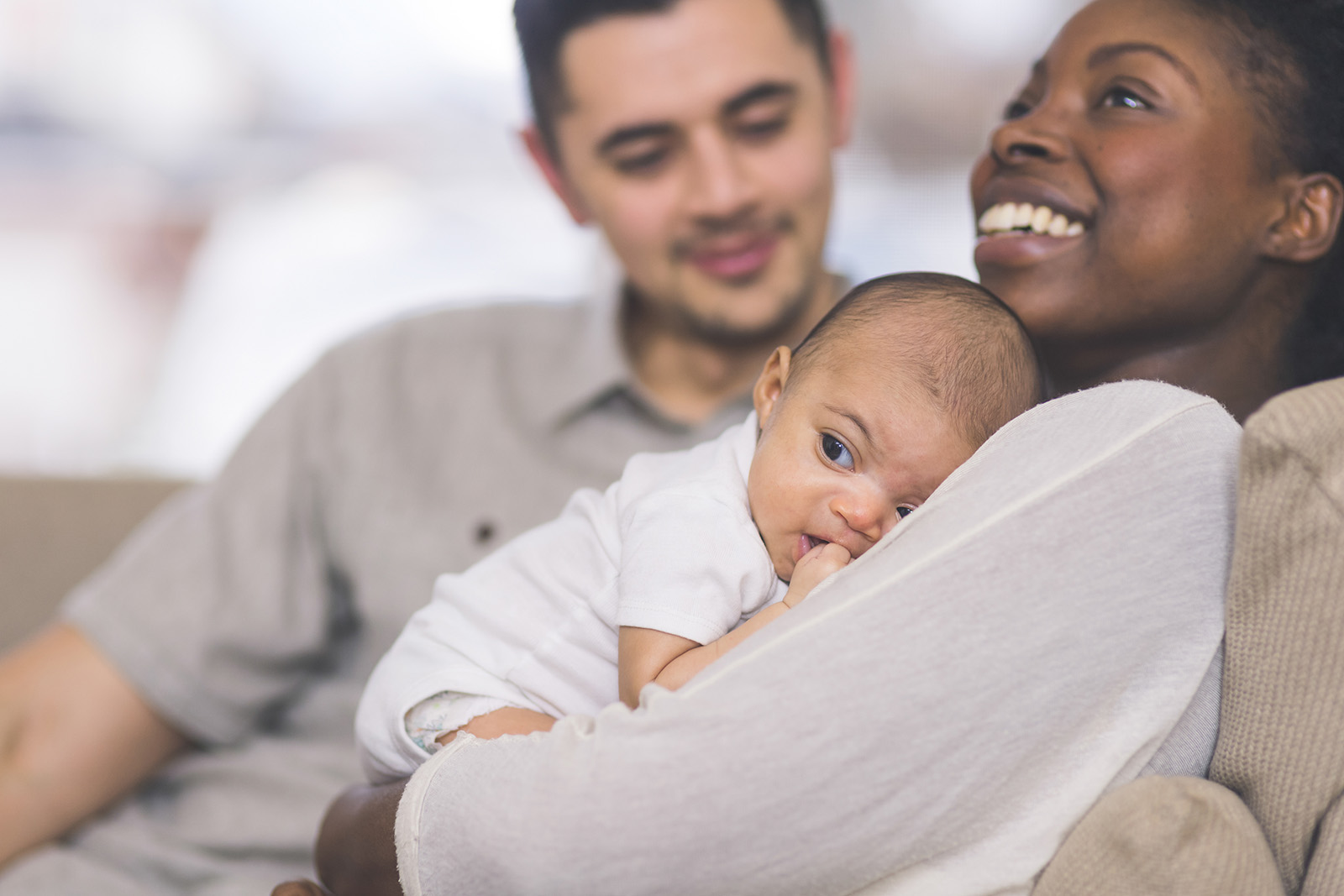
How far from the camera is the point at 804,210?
56.1 inches

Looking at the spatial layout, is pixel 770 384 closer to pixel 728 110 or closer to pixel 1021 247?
pixel 1021 247

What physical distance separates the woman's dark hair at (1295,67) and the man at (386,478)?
0.59m

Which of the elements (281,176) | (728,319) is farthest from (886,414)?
(281,176)

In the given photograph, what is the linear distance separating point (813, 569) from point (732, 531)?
73 mm

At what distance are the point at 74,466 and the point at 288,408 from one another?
220cm

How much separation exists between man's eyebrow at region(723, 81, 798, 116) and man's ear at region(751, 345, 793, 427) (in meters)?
0.55

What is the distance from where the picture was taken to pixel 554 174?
166 centimetres

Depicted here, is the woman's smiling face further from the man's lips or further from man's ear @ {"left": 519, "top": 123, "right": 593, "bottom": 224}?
man's ear @ {"left": 519, "top": 123, "right": 593, "bottom": 224}

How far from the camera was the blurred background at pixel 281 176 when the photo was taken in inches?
118

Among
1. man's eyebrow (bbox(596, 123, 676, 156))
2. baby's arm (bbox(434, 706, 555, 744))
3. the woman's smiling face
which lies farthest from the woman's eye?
baby's arm (bbox(434, 706, 555, 744))

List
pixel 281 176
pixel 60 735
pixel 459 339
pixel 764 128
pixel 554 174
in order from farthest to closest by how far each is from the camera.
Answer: pixel 281 176 < pixel 554 174 < pixel 459 339 < pixel 764 128 < pixel 60 735

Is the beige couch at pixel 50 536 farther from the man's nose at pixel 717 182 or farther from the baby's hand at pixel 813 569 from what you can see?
the baby's hand at pixel 813 569

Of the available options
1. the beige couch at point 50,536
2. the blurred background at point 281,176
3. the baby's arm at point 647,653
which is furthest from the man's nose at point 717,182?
the blurred background at point 281,176

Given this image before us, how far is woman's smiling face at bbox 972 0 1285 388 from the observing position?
886mm
